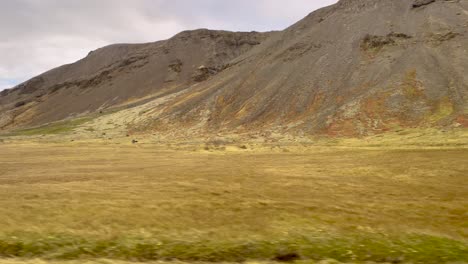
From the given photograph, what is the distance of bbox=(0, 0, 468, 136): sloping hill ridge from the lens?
197 feet

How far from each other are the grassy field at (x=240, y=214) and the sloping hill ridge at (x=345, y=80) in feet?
96.9

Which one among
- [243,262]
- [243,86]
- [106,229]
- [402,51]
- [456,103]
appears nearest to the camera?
[243,262]

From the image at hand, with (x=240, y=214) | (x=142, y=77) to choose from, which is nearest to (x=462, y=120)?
(x=240, y=214)

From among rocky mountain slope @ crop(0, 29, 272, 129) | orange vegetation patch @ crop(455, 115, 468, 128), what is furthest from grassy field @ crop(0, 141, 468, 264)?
rocky mountain slope @ crop(0, 29, 272, 129)

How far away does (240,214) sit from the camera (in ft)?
57.4

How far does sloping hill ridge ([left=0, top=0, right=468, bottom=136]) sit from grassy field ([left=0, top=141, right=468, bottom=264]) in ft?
96.9

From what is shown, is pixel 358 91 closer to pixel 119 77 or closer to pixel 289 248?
pixel 289 248

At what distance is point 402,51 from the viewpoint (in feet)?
238

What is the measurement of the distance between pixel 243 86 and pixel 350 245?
70.9m

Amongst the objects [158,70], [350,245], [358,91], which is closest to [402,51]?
[358,91]

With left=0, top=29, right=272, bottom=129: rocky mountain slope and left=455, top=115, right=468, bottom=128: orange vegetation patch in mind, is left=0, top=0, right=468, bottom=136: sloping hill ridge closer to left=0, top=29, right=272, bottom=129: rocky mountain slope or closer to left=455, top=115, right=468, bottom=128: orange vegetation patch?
left=455, top=115, right=468, bottom=128: orange vegetation patch

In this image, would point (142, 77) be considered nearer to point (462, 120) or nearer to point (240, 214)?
point (462, 120)

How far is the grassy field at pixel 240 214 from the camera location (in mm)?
13578

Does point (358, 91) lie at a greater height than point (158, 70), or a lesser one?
lesser
